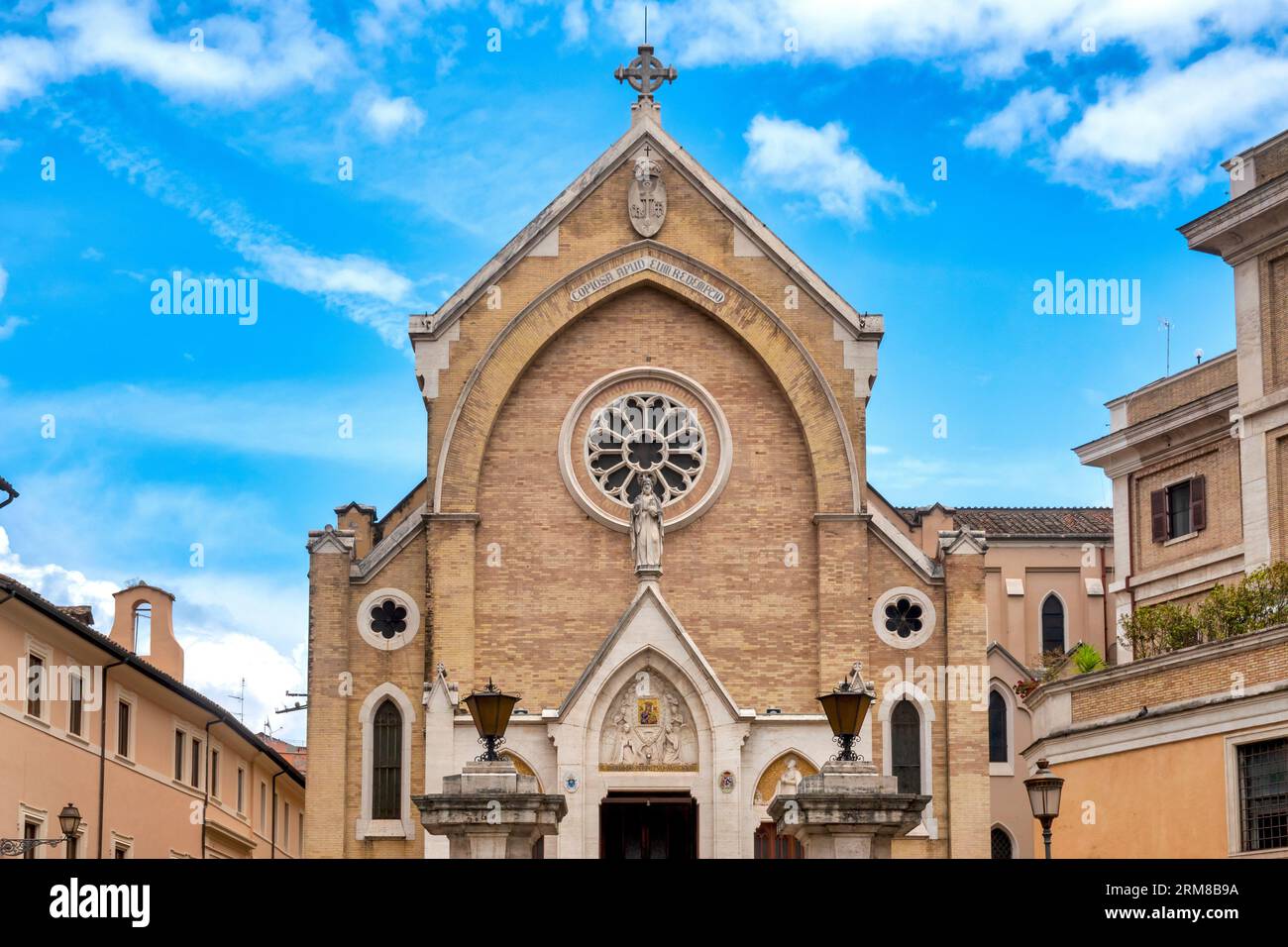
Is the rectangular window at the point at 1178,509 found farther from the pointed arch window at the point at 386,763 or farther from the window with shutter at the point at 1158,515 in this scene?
the pointed arch window at the point at 386,763

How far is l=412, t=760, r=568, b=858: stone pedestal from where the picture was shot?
91.2 feet

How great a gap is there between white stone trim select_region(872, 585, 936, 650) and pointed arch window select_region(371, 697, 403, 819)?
34.9 feet

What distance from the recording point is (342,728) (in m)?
42.7

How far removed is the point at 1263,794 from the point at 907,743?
12102 millimetres

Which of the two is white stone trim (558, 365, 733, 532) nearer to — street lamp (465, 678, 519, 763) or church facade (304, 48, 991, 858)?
church facade (304, 48, 991, 858)

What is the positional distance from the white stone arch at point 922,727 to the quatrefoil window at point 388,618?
1054 cm

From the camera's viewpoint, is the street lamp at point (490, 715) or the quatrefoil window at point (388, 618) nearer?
the street lamp at point (490, 715)

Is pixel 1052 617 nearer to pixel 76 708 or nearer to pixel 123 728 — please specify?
pixel 123 728

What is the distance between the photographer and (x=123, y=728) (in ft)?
153

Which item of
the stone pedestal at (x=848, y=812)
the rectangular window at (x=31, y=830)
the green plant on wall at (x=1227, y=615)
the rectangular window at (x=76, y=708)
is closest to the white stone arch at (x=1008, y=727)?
the green plant on wall at (x=1227, y=615)

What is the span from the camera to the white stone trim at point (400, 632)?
43219 mm

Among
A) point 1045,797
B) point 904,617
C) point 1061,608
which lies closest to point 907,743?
point 904,617

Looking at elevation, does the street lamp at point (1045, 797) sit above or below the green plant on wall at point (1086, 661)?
below
